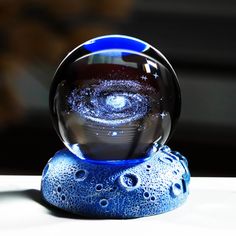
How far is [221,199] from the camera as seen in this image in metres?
0.74

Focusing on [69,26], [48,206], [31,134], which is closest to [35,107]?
[31,134]

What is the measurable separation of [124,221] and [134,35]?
905mm

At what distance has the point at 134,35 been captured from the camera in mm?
1492

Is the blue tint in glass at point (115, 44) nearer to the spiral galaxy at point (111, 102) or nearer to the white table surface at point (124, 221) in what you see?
the spiral galaxy at point (111, 102)

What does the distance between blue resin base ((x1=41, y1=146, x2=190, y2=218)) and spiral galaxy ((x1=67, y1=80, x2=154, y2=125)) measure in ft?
0.20

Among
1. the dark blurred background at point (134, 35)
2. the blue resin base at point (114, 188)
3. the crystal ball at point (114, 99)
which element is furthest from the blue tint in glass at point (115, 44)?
the dark blurred background at point (134, 35)

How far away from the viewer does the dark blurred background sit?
1429mm

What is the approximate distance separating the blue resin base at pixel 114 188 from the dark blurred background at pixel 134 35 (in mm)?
772

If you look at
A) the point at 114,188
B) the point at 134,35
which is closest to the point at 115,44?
the point at 114,188

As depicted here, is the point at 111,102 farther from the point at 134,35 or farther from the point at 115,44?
the point at 134,35

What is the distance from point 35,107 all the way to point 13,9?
10.5 inches

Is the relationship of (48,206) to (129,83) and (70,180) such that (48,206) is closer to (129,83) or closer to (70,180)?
(70,180)

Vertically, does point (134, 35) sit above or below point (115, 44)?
below

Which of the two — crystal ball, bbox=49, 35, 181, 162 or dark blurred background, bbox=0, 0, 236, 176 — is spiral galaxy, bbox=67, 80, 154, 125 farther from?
dark blurred background, bbox=0, 0, 236, 176
